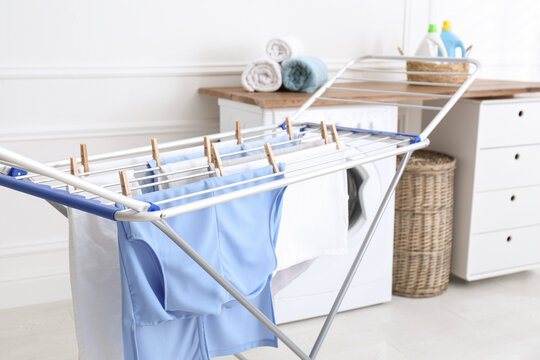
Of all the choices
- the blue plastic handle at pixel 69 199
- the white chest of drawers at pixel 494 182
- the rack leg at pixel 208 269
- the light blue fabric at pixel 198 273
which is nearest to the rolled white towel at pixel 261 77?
the white chest of drawers at pixel 494 182

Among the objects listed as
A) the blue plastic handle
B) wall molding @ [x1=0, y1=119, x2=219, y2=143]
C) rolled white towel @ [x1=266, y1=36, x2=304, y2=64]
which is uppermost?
rolled white towel @ [x1=266, y1=36, x2=304, y2=64]

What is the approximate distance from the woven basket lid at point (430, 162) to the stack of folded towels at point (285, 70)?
537 millimetres

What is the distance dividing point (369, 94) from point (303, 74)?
28 centimetres

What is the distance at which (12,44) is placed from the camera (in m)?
2.48

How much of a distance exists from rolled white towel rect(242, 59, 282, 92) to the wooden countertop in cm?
5

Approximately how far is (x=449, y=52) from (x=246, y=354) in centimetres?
169

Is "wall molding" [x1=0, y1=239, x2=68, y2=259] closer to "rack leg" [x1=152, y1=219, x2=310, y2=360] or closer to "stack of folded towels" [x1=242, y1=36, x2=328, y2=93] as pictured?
"stack of folded towels" [x1=242, y1=36, x2=328, y2=93]

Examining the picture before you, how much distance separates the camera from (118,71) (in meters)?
2.65

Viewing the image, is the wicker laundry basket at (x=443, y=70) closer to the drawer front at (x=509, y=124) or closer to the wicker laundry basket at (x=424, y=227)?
the drawer front at (x=509, y=124)

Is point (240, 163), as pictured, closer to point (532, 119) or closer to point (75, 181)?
point (75, 181)

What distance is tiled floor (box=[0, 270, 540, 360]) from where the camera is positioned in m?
2.31

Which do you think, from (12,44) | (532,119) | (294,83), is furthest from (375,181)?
(12,44)

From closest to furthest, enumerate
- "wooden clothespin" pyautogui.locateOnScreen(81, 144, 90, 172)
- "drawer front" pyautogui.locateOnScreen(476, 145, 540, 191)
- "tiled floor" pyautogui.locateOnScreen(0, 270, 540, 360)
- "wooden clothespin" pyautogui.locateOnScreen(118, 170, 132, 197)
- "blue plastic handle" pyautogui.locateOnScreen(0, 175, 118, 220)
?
"blue plastic handle" pyautogui.locateOnScreen(0, 175, 118, 220) → "wooden clothespin" pyautogui.locateOnScreen(118, 170, 132, 197) → "wooden clothespin" pyautogui.locateOnScreen(81, 144, 90, 172) → "tiled floor" pyautogui.locateOnScreen(0, 270, 540, 360) → "drawer front" pyautogui.locateOnScreen(476, 145, 540, 191)

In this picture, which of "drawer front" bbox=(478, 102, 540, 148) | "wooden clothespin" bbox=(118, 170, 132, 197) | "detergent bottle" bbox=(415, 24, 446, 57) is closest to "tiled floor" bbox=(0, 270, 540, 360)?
"drawer front" bbox=(478, 102, 540, 148)
